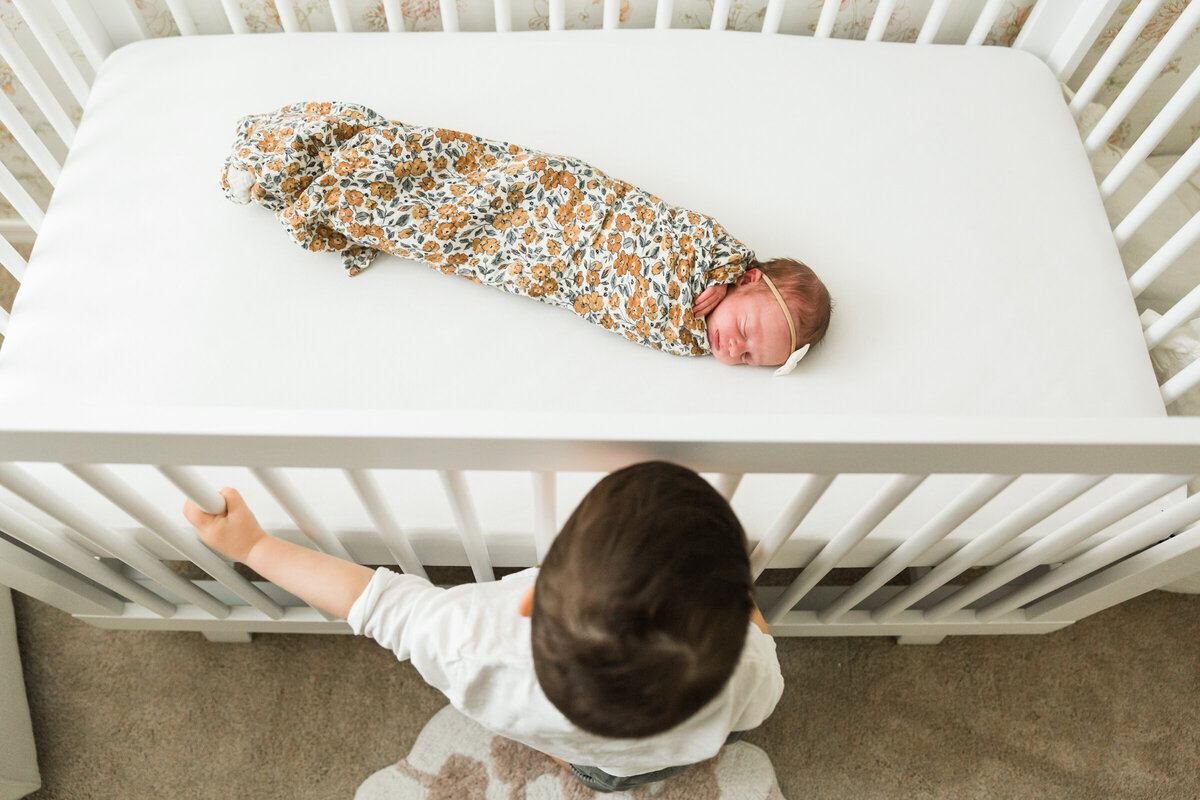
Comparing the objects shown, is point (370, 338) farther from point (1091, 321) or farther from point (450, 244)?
point (1091, 321)

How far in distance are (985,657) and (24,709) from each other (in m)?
1.51

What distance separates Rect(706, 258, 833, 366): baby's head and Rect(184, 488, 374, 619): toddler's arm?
19.9 inches

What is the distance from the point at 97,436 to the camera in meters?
0.52

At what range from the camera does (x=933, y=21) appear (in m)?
1.18

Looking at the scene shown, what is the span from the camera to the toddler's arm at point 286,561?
0.75 meters

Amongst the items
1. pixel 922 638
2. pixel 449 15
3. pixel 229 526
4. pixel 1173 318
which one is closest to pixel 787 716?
pixel 922 638

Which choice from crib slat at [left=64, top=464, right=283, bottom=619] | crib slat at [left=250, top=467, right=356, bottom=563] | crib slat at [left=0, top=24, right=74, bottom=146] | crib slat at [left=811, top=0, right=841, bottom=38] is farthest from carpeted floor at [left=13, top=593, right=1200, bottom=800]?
crib slat at [left=811, top=0, right=841, bottom=38]

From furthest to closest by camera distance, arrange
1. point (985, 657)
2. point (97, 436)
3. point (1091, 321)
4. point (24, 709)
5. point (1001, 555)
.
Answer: point (985, 657) → point (24, 709) → point (1091, 321) → point (1001, 555) → point (97, 436)

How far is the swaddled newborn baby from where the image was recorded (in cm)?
95

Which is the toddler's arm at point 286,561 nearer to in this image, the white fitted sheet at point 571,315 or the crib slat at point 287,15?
the white fitted sheet at point 571,315

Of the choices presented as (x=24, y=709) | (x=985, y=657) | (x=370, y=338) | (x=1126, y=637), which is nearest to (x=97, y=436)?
(x=370, y=338)

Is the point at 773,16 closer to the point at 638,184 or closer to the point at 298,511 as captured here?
the point at 638,184

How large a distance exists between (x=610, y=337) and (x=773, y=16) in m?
0.62

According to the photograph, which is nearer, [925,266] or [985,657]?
[925,266]
